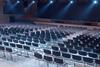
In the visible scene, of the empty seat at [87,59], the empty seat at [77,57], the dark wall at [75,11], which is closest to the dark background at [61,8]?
the dark wall at [75,11]

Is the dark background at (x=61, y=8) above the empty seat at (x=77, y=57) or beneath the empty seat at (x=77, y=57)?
above

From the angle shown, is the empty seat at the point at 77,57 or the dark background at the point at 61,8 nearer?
the empty seat at the point at 77,57

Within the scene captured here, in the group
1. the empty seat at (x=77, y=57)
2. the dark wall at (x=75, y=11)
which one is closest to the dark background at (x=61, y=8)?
the dark wall at (x=75, y=11)

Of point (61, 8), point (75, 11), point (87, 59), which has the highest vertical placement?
point (61, 8)

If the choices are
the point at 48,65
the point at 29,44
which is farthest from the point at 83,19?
the point at 48,65

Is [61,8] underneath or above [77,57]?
above

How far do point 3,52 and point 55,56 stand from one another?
2.98 meters

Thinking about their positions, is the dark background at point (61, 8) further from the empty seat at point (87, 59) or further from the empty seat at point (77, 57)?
the empty seat at point (87, 59)

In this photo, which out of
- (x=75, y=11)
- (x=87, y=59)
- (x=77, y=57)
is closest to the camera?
(x=87, y=59)

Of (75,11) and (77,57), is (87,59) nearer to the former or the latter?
(77,57)

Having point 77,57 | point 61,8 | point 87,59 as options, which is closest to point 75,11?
A: point 61,8

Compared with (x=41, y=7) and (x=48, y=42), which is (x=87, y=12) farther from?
(x=48, y=42)

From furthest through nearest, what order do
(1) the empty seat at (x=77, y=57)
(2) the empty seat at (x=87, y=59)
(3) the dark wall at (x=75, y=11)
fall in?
(3) the dark wall at (x=75, y=11) → (1) the empty seat at (x=77, y=57) → (2) the empty seat at (x=87, y=59)

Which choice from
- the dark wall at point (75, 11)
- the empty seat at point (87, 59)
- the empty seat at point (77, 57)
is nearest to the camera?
the empty seat at point (87, 59)
